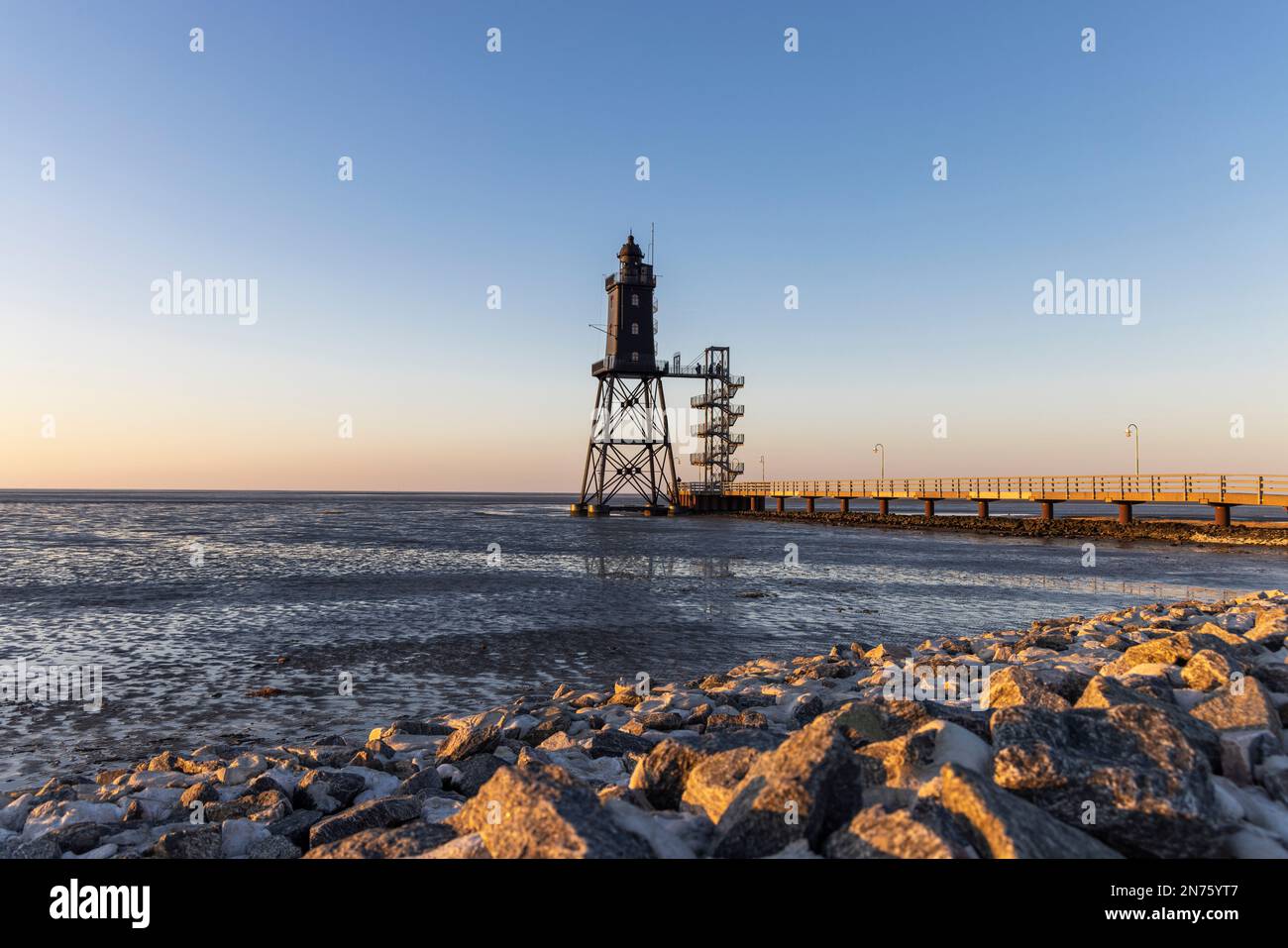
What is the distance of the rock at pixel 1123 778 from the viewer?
305 cm

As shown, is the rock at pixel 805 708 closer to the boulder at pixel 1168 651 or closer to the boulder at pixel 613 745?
the boulder at pixel 613 745

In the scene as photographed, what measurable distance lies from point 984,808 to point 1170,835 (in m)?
0.89

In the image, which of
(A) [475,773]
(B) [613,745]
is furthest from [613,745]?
(A) [475,773]

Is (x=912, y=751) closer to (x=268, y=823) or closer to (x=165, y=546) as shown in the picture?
(x=268, y=823)

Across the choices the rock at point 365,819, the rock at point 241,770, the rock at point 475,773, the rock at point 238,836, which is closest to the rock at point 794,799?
the rock at point 365,819

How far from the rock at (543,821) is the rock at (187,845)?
1.64 m

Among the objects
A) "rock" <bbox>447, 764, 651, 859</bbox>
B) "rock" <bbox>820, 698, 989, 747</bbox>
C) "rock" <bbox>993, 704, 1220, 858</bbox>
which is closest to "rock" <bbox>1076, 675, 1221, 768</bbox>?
"rock" <bbox>993, 704, 1220, 858</bbox>

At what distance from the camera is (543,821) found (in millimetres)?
2926

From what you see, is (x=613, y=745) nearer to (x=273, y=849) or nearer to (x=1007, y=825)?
(x=273, y=849)

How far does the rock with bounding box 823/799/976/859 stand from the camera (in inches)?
106

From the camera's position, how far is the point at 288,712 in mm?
8344
